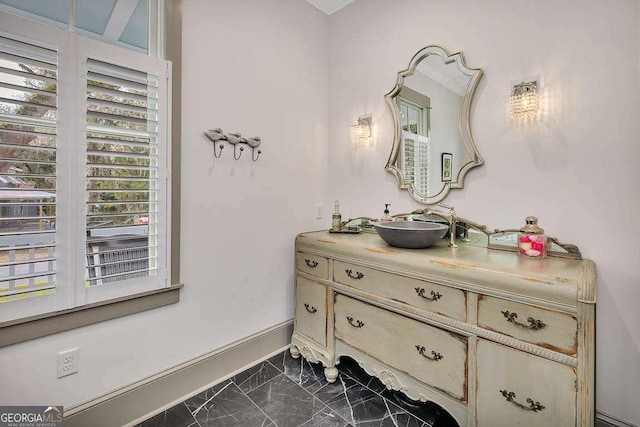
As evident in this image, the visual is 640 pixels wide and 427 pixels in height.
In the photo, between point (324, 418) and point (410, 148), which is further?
point (410, 148)

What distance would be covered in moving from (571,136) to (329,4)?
2.03m

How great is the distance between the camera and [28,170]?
1.30 m

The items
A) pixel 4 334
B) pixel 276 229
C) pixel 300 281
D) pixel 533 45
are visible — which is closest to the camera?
pixel 4 334

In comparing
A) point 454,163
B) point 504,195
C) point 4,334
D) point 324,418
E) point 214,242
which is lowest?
point 324,418

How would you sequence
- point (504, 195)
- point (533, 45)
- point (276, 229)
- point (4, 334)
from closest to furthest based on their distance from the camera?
point (4, 334) → point (533, 45) → point (504, 195) → point (276, 229)

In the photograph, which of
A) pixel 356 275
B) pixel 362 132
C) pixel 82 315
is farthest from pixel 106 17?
pixel 356 275

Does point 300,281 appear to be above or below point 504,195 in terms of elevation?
below

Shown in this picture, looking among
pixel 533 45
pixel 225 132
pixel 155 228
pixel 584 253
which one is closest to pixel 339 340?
pixel 155 228

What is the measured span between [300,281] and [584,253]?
157cm

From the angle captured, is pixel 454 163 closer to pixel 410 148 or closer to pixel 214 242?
pixel 410 148

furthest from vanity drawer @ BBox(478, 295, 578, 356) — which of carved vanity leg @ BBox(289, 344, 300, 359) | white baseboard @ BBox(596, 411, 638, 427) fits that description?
carved vanity leg @ BBox(289, 344, 300, 359)

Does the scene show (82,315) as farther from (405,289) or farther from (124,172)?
(405,289)

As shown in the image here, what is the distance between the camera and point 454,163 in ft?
6.24

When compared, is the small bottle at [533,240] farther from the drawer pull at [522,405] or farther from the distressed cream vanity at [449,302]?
the drawer pull at [522,405]
